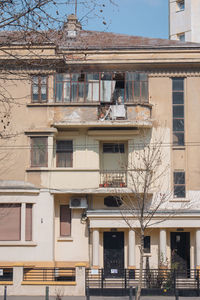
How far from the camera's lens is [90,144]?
1268 inches

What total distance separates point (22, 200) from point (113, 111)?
266 inches

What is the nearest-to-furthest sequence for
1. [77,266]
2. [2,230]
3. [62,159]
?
[77,266] → [2,230] → [62,159]

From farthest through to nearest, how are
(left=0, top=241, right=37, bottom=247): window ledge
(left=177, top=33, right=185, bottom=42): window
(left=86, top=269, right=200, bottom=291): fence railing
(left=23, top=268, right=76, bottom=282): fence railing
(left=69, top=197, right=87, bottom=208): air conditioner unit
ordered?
(left=177, top=33, right=185, bottom=42): window, (left=69, top=197, right=87, bottom=208): air conditioner unit, (left=0, top=241, right=37, bottom=247): window ledge, (left=23, top=268, right=76, bottom=282): fence railing, (left=86, top=269, right=200, bottom=291): fence railing

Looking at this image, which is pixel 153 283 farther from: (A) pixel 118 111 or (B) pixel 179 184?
(A) pixel 118 111

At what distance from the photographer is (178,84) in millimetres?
32906

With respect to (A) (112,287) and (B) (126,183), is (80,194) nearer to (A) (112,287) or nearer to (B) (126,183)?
(B) (126,183)

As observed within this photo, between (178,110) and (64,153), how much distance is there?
6.72m

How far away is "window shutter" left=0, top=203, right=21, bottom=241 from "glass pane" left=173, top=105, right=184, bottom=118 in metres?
9.93

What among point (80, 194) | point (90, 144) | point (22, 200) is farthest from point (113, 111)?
point (22, 200)

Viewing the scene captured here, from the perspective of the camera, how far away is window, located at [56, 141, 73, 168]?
3247cm

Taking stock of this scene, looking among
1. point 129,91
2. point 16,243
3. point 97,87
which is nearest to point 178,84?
point 129,91

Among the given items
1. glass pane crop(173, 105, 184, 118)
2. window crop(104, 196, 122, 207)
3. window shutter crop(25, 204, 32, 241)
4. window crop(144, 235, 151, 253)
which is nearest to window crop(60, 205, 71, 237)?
window crop(104, 196, 122, 207)

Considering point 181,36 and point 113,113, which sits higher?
point 181,36

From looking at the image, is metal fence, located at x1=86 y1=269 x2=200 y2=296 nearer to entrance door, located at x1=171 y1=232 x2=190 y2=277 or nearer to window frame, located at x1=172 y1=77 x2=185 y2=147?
entrance door, located at x1=171 y1=232 x2=190 y2=277
